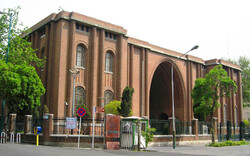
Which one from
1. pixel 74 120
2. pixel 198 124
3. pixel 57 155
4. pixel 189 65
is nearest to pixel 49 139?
pixel 74 120

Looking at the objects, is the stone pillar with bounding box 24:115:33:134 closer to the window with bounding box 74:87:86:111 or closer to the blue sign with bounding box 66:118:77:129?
the blue sign with bounding box 66:118:77:129

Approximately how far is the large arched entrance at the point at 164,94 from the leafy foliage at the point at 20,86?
25.4 m

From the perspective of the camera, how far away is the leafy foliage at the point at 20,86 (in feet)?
76.2

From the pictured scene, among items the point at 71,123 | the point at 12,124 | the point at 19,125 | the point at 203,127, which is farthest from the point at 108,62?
the point at 71,123

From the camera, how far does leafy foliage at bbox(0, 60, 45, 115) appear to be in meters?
23.2

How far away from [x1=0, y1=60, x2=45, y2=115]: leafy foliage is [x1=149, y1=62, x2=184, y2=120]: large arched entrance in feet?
83.4

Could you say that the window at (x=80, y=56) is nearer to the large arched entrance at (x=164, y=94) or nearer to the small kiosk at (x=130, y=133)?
the small kiosk at (x=130, y=133)

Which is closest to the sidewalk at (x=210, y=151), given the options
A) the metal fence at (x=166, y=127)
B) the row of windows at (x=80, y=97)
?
the metal fence at (x=166, y=127)

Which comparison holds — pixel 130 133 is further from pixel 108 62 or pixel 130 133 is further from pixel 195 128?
pixel 108 62

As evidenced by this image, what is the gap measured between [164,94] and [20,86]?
30.5m

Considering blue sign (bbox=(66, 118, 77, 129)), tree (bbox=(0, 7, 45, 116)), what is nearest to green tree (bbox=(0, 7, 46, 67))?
tree (bbox=(0, 7, 45, 116))

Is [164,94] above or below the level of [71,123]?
above

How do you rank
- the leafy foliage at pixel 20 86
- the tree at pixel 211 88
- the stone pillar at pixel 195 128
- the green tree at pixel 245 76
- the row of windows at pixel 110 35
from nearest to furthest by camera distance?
the leafy foliage at pixel 20 86, the tree at pixel 211 88, the stone pillar at pixel 195 128, the row of windows at pixel 110 35, the green tree at pixel 245 76

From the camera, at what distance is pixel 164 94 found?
50000 millimetres
